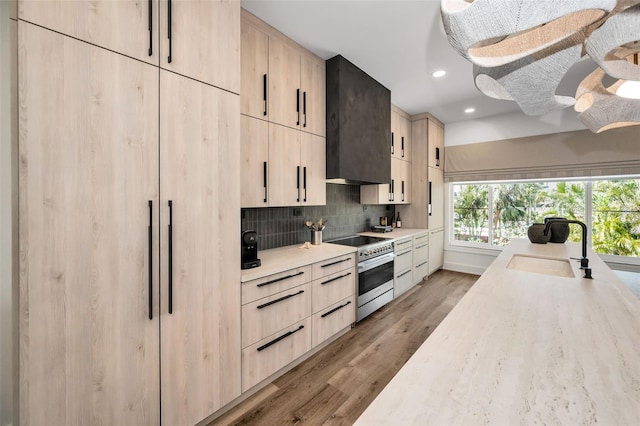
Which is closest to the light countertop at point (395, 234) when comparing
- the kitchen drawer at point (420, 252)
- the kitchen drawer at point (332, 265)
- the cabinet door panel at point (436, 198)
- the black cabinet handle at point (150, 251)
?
the kitchen drawer at point (420, 252)

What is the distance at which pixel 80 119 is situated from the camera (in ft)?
3.63

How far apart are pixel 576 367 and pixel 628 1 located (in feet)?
3.70

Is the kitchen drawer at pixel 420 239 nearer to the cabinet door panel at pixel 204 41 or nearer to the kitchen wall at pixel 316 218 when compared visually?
the kitchen wall at pixel 316 218

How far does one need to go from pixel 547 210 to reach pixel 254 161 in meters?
4.60

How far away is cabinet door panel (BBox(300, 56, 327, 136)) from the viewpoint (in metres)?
2.53

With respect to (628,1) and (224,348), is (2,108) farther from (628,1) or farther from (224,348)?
(628,1)

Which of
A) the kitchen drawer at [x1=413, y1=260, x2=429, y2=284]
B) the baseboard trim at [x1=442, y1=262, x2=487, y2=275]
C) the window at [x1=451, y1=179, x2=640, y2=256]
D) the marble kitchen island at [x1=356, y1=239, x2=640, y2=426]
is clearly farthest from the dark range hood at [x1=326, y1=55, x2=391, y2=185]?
the baseboard trim at [x1=442, y1=262, x2=487, y2=275]

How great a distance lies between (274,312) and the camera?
74.8 inches

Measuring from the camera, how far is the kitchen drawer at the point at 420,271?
402 cm

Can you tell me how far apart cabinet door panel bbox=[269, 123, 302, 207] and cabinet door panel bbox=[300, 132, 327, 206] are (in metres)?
0.07

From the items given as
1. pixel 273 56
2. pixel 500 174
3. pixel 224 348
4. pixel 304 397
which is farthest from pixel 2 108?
pixel 500 174

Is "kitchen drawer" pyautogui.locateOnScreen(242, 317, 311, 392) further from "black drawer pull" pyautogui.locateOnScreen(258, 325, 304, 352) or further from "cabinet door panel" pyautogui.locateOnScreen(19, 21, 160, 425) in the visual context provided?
"cabinet door panel" pyautogui.locateOnScreen(19, 21, 160, 425)

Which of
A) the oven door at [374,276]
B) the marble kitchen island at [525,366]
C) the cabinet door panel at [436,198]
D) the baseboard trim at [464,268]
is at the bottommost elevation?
the baseboard trim at [464,268]

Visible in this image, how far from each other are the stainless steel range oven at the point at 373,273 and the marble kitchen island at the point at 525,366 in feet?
5.08
